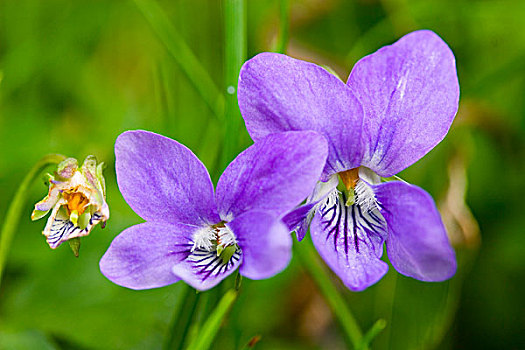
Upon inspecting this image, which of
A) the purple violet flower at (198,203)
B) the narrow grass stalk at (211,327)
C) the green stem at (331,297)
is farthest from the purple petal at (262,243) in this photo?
the green stem at (331,297)

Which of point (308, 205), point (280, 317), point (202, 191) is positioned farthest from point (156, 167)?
point (280, 317)

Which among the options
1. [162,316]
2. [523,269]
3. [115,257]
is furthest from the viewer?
[523,269]

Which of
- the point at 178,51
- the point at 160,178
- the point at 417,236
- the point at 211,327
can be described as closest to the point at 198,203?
the point at 160,178

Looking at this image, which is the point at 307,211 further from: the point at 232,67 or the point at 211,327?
the point at 232,67

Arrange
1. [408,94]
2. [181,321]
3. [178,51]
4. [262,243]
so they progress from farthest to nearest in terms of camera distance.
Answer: [178,51] < [181,321] < [408,94] < [262,243]

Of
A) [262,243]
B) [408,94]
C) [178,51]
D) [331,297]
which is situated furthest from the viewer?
[178,51]

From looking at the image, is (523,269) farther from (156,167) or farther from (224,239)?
(156,167)

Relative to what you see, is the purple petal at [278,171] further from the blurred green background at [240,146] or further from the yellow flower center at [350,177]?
the blurred green background at [240,146]
